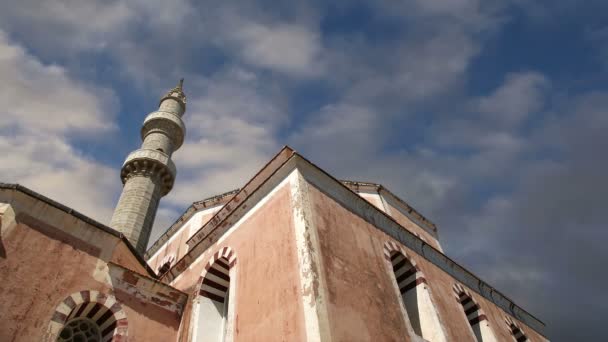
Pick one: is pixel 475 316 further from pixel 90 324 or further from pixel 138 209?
pixel 138 209

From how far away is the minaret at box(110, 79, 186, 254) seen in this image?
1515 centimetres

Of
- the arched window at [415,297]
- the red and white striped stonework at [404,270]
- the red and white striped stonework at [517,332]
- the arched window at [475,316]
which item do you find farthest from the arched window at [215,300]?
the red and white striped stonework at [517,332]

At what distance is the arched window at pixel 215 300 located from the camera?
8.51 meters

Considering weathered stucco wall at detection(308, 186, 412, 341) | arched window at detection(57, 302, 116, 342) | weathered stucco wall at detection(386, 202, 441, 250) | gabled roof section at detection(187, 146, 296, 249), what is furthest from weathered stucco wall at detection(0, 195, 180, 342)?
weathered stucco wall at detection(386, 202, 441, 250)

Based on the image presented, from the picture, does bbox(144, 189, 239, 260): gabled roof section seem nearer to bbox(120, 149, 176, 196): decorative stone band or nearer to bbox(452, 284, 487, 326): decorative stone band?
bbox(120, 149, 176, 196): decorative stone band

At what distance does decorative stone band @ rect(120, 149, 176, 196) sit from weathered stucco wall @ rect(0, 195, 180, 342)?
8519 millimetres

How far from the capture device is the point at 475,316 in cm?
1116

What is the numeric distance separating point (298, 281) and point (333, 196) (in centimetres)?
280

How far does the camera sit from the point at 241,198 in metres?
9.72

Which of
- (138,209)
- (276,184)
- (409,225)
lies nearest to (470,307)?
(409,225)

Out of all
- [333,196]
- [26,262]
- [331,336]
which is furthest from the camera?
[333,196]

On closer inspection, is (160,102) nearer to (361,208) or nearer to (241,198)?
(241,198)

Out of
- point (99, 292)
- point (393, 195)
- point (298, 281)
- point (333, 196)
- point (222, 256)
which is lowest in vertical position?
point (298, 281)

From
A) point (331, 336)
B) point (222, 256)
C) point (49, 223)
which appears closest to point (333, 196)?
point (222, 256)
